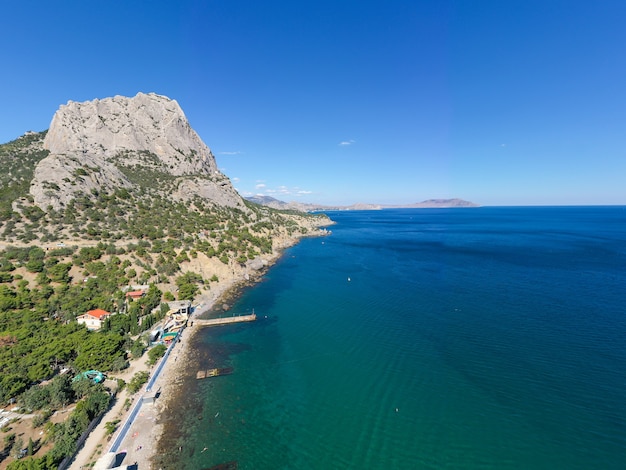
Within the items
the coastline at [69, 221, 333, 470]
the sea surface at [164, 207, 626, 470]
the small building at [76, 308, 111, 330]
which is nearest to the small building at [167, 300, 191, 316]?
the coastline at [69, 221, 333, 470]

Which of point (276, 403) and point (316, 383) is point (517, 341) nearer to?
point (316, 383)

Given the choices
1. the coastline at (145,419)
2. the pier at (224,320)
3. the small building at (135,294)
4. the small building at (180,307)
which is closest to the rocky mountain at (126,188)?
the small building at (135,294)

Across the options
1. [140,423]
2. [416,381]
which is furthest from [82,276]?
[416,381]

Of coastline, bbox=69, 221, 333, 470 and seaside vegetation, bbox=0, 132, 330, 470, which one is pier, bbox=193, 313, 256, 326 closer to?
coastline, bbox=69, 221, 333, 470

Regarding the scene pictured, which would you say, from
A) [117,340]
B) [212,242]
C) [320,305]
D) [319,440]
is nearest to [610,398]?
[319,440]

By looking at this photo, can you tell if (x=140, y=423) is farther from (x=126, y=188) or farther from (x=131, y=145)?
(x=131, y=145)
